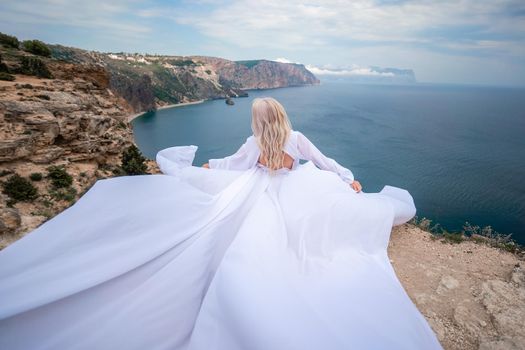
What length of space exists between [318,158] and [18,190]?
7293mm

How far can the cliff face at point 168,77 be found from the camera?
78.6 meters

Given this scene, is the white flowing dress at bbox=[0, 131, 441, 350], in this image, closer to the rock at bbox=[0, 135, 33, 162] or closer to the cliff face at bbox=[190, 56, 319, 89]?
the rock at bbox=[0, 135, 33, 162]

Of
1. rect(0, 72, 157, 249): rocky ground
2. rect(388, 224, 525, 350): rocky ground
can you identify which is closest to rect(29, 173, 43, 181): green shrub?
rect(0, 72, 157, 249): rocky ground

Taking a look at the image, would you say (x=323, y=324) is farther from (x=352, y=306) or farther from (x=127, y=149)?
(x=127, y=149)

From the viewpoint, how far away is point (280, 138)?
3334 mm

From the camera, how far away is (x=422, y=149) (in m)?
45.0

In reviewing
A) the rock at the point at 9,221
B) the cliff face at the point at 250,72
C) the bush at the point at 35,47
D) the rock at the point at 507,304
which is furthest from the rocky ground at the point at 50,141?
the cliff face at the point at 250,72

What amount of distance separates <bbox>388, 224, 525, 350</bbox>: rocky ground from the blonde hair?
2356 millimetres

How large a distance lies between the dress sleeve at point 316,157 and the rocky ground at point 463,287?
1501 mm

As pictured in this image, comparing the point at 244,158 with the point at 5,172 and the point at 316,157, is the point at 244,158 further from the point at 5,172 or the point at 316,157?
the point at 5,172

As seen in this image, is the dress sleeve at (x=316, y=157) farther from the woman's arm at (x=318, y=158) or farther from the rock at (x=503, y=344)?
the rock at (x=503, y=344)

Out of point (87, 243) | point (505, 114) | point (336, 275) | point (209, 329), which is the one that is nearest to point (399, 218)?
point (336, 275)

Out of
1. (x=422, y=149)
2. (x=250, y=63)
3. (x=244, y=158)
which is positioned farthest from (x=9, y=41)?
(x=250, y=63)

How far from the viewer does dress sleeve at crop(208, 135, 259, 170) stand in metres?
3.66
